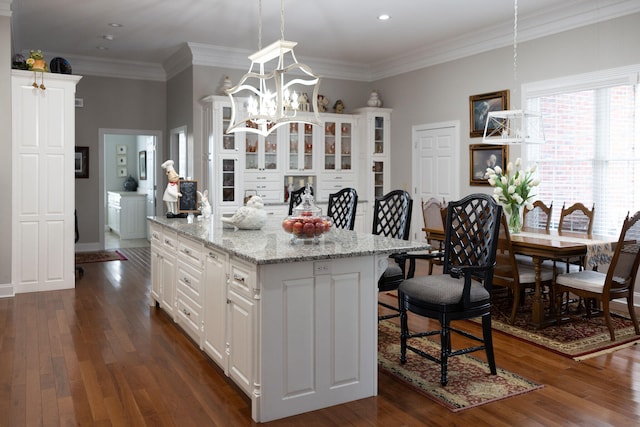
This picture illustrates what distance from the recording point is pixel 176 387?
10.6ft

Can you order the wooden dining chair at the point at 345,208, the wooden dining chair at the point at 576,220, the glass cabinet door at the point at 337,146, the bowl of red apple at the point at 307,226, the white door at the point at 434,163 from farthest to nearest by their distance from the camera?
the glass cabinet door at the point at 337,146
the white door at the point at 434,163
the wooden dining chair at the point at 576,220
the wooden dining chair at the point at 345,208
the bowl of red apple at the point at 307,226

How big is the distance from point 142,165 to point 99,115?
235cm

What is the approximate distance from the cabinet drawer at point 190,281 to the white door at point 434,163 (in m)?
4.31

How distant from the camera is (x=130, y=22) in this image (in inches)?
254

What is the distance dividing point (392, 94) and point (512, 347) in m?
5.39

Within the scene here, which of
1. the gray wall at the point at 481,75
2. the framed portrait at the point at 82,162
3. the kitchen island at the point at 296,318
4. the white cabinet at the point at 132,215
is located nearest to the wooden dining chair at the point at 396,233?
the kitchen island at the point at 296,318

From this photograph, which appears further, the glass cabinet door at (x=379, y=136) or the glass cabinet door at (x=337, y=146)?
the glass cabinet door at (x=379, y=136)

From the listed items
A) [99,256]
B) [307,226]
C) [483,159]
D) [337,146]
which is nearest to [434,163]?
[483,159]

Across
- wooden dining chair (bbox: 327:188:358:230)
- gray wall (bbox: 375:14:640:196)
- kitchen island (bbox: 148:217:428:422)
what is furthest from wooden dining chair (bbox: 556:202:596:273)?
kitchen island (bbox: 148:217:428:422)

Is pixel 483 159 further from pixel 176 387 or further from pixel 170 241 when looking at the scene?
pixel 176 387

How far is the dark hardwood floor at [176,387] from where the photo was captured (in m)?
2.83

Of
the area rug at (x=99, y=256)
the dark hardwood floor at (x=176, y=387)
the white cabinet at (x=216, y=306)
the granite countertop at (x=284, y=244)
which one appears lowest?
the dark hardwood floor at (x=176, y=387)

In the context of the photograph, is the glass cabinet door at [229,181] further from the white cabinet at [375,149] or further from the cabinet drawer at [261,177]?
the white cabinet at [375,149]

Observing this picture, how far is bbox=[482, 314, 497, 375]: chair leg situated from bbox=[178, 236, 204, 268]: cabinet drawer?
1862mm
